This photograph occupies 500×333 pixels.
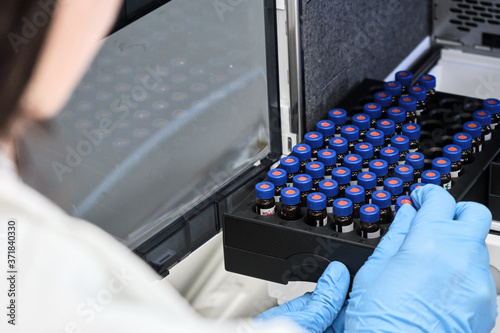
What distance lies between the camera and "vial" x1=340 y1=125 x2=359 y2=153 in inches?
47.9

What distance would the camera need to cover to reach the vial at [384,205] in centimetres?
107

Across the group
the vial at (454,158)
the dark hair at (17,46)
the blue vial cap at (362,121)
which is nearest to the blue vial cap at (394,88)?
the blue vial cap at (362,121)

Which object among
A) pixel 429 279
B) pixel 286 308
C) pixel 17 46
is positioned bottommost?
pixel 286 308

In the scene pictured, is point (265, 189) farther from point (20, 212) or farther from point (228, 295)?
point (20, 212)

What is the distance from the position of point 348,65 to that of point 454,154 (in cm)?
29

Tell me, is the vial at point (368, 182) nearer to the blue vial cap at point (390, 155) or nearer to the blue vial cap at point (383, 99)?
the blue vial cap at point (390, 155)

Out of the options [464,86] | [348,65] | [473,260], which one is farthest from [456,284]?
[464,86]

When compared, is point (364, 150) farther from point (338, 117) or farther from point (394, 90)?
point (394, 90)

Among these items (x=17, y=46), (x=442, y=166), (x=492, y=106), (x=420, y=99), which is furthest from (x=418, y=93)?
(x=17, y=46)

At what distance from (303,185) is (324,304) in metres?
0.17

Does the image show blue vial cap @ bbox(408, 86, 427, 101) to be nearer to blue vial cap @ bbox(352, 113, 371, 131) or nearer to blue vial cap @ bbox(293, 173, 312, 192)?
blue vial cap @ bbox(352, 113, 371, 131)

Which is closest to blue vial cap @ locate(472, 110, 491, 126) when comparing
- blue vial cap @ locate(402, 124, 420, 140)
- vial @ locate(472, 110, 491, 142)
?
vial @ locate(472, 110, 491, 142)

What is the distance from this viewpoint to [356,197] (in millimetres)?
1084

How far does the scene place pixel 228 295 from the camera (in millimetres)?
1235
